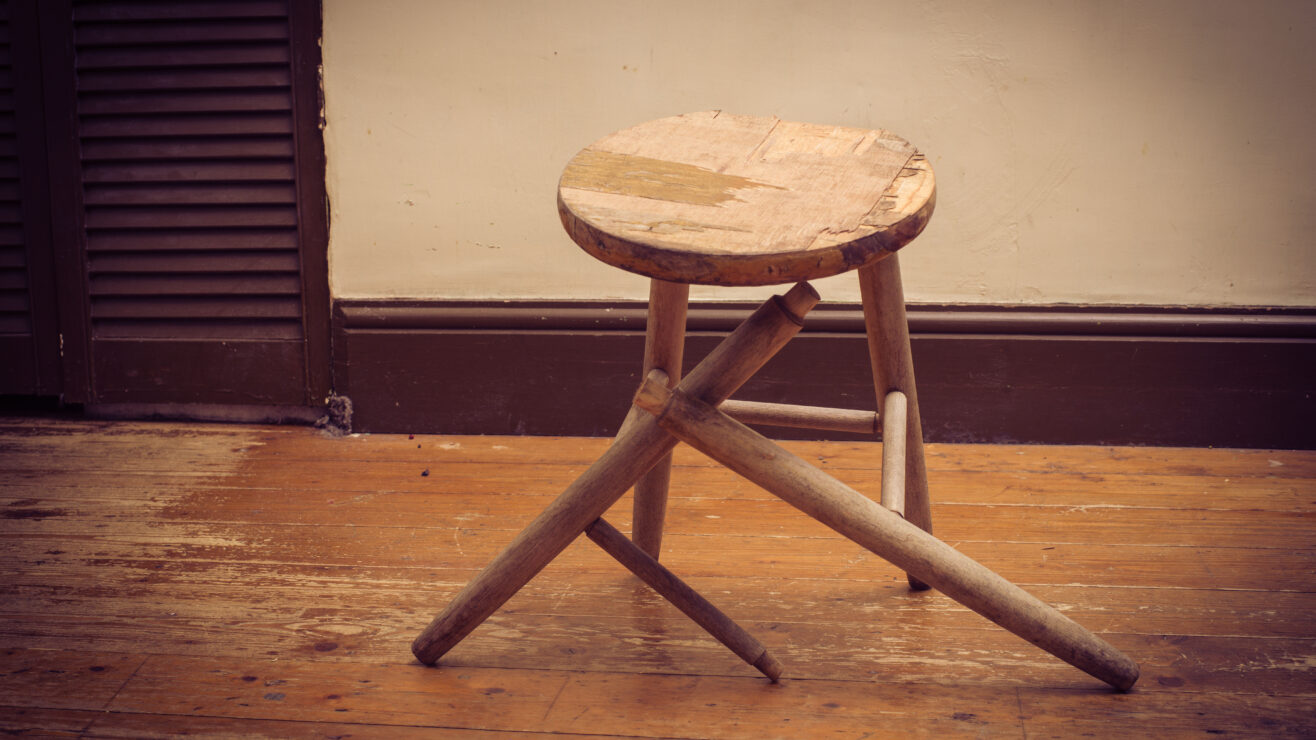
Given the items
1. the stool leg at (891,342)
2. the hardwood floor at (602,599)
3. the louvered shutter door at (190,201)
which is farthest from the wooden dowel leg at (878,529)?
the louvered shutter door at (190,201)

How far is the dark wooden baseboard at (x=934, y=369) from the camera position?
74.9 inches

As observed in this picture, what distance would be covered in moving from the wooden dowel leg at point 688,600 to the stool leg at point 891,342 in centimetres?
29

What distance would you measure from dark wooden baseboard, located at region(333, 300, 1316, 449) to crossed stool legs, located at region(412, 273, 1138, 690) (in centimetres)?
79

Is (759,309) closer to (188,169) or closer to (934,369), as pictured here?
(934,369)

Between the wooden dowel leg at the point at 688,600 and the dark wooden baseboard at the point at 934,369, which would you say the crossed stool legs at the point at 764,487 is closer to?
the wooden dowel leg at the point at 688,600

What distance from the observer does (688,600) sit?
1.13m

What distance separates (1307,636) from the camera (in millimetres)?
1249

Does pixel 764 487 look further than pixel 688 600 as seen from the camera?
No

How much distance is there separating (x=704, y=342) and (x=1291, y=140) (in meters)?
1.10

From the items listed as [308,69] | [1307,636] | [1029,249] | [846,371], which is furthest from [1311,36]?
[308,69]

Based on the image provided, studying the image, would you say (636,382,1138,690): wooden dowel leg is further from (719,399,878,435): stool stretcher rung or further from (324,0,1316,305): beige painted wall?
(324,0,1316,305): beige painted wall

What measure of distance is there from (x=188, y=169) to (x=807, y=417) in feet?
4.57

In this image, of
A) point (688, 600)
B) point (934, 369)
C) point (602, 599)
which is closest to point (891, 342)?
point (688, 600)

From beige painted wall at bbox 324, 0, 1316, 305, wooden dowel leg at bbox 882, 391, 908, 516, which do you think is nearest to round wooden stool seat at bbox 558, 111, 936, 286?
wooden dowel leg at bbox 882, 391, 908, 516
